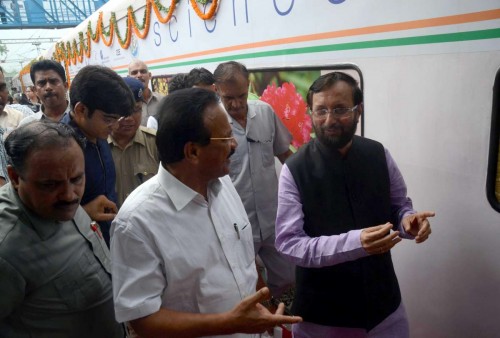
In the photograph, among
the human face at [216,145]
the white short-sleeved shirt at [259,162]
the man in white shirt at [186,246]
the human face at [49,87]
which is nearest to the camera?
the man in white shirt at [186,246]

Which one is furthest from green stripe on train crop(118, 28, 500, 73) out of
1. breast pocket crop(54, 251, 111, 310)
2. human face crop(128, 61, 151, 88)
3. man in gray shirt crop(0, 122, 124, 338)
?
human face crop(128, 61, 151, 88)

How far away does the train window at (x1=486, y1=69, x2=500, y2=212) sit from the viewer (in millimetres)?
1511

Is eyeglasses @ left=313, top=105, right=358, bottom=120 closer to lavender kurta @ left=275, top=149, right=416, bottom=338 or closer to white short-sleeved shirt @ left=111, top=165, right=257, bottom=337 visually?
lavender kurta @ left=275, top=149, right=416, bottom=338

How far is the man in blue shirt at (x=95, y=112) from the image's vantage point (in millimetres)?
1815

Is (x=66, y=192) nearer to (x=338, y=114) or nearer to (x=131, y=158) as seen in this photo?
(x=338, y=114)

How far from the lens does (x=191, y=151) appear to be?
115 cm

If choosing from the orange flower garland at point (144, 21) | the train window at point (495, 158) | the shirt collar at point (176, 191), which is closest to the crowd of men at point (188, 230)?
the shirt collar at point (176, 191)

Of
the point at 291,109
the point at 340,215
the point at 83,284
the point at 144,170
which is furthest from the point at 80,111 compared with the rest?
the point at 291,109

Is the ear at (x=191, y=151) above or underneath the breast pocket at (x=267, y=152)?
above

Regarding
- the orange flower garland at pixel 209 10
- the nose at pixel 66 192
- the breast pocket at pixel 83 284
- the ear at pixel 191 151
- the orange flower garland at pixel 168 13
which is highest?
the orange flower garland at pixel 168 13

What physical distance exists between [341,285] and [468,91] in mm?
918

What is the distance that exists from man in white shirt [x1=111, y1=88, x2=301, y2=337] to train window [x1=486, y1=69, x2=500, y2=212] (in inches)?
38.8

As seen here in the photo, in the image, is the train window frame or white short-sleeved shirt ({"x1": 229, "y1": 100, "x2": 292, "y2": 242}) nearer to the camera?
the train window frame

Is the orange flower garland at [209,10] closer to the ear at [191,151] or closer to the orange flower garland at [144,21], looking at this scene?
the orange flower garland at [144,21]
